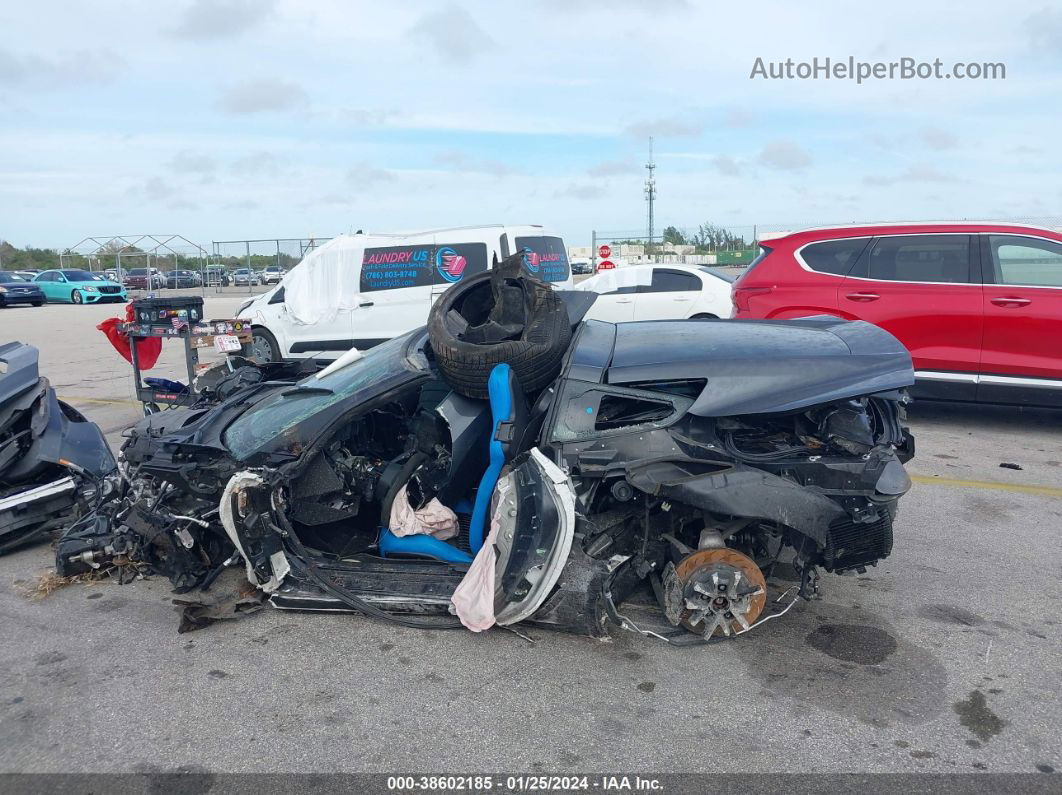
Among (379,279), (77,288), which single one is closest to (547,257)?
(379,279)

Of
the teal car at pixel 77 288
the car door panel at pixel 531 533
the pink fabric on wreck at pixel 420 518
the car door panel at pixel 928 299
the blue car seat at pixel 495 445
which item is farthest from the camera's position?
the teal car at pixel 77 288

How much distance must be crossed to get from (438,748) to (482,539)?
3.60ft

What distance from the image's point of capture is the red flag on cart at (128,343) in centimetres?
821

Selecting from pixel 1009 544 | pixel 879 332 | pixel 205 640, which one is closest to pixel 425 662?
pixel 205 640

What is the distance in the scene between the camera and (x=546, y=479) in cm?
334

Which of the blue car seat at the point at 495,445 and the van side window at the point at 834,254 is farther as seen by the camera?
the van side window at the point at 834,254

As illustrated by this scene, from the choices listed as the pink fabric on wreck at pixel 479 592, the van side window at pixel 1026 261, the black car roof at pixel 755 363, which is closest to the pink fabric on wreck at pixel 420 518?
the pink fabric on wreck at pixel 479 592

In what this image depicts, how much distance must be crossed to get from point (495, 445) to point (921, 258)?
540cm

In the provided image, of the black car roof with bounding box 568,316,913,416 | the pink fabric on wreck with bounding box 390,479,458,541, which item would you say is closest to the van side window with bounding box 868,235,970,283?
the black car roof with bounding box 568,316,913,416

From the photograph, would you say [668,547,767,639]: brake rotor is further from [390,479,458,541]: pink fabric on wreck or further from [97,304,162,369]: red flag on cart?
[97,304,162,369]: red flag on cart

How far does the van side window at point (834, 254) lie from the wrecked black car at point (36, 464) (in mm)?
6120

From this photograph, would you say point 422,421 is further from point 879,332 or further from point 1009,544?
point 1009,544

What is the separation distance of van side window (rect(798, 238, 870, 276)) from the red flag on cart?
6414mm

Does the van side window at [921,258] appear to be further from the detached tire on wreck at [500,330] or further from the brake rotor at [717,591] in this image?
the brake rotor at [717,591]
